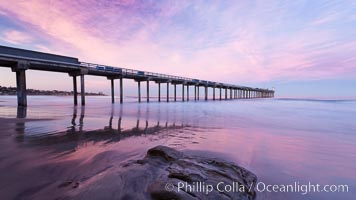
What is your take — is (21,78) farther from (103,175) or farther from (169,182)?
(169,182)

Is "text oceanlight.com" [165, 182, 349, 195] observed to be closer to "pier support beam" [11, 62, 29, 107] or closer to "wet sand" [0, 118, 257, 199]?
"wet sand" [0, 118, 257, 199]

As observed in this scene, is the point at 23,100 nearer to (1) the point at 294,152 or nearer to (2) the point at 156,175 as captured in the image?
(2) the point at 156,175

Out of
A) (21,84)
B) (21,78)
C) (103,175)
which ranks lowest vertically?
(103,175)

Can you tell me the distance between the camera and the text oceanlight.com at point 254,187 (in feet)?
7.91

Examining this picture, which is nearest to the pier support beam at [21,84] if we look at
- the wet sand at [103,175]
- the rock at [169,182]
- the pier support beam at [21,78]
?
the pier support beam at [21,78]

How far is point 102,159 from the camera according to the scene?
156 inches

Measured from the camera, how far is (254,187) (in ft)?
9.70

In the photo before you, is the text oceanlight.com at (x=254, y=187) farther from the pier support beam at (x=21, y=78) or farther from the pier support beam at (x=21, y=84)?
the pier support beam at (x=21, y=84)

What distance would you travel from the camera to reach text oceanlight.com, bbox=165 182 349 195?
2.41m

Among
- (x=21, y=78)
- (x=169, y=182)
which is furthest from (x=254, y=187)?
(x=21, y=78)

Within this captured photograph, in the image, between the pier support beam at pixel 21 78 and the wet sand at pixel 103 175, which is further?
the pier support beam at pixel 21 78

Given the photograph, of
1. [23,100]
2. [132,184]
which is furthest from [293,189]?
[23,100]

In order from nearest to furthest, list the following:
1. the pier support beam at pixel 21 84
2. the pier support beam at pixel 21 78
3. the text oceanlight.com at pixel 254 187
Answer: the text oceanlight.com at pixel 254 187 → the pier support beam at pixel 21 78 → the pier support beam at pixel 21 84

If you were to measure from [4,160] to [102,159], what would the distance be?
5.83 ft
